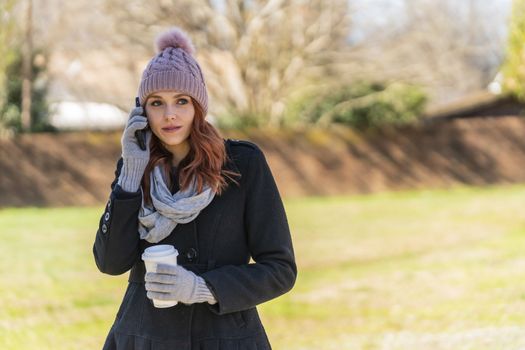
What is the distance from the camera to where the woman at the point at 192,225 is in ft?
7.66

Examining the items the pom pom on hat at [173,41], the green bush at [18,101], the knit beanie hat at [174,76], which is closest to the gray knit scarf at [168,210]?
the knit beanie hat at [174,76]

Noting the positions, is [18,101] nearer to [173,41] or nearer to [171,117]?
[173,41]

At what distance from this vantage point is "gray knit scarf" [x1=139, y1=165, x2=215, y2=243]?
2322 mm

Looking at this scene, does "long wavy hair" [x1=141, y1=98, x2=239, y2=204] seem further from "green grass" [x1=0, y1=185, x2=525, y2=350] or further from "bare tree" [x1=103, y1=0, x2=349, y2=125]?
"bare tree" [x1=103, y1=0, x2=349, y2=125]

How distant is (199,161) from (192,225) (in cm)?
18

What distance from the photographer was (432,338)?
6.62 metres

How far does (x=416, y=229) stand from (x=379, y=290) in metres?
5.47

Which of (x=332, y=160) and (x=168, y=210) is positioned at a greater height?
(x=332, y=160)

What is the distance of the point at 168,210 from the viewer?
2316mm

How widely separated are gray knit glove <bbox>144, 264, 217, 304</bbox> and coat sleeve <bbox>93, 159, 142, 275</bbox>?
0.16m

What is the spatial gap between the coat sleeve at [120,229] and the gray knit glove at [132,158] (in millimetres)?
24

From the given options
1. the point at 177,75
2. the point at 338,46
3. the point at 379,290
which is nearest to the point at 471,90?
the point at 338,46

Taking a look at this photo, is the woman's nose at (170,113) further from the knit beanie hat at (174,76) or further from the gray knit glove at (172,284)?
the gray knit glove at (172,284)

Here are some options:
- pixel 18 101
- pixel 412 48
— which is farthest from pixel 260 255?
pixel 412 48
